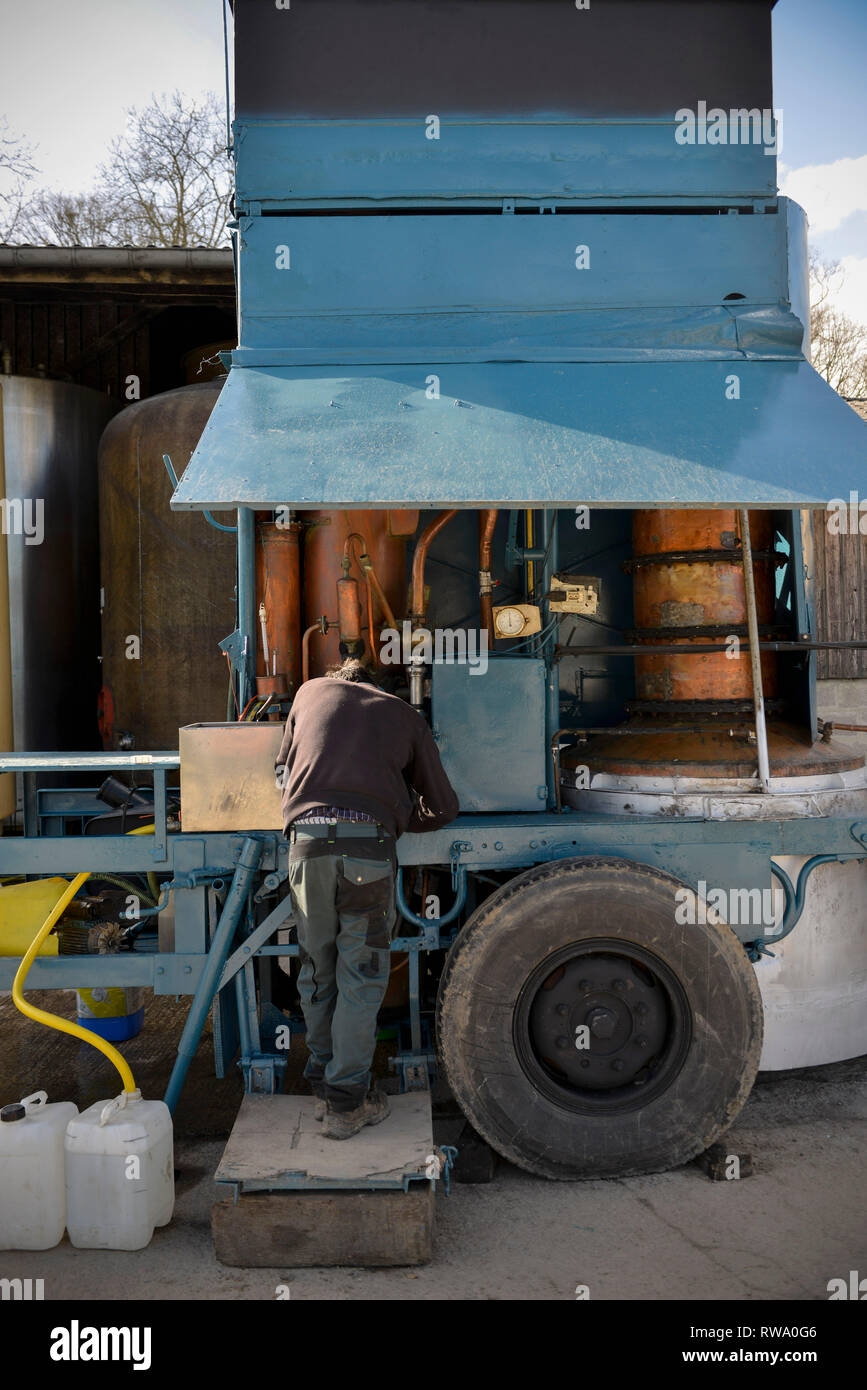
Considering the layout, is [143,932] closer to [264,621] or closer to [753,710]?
[264,621]

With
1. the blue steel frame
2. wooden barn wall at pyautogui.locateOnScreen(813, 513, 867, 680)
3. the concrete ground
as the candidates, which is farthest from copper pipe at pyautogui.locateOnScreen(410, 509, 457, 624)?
wooden barn wall at pyautogui.locateOnScreen(813, 513, 867, 680)

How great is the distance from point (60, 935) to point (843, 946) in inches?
145

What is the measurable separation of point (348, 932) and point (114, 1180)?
1.17 m

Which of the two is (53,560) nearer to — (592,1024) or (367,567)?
(367,567)

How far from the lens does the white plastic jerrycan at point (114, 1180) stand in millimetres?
3441

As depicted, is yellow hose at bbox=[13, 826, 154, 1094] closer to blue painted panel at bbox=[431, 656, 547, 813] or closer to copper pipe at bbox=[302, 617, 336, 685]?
copper pipe at bbox=[302, 617, 336, 685]

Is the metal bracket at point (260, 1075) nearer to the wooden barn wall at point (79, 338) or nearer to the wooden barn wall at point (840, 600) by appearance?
the wooden barn wall at point (79, 338)

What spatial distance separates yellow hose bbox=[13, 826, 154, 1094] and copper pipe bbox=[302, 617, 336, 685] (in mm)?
1262

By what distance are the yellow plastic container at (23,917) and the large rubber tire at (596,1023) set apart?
74.7 inches

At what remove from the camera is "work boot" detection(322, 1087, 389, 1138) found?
3.66 m

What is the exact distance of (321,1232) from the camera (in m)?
3.34

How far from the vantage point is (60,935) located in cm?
454

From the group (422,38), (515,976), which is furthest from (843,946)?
(422,38)

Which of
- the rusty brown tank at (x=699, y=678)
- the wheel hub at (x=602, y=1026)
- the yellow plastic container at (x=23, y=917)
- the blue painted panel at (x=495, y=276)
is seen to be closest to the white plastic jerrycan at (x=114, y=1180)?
the yellow plastic container at (x=23, y=917)
